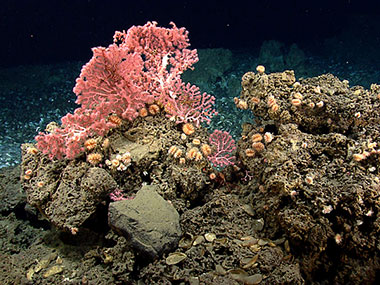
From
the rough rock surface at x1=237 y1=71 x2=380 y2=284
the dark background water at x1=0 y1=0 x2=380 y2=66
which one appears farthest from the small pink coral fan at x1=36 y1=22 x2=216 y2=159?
the dark background water at x1=0 y1=0 x2=380 y2=66

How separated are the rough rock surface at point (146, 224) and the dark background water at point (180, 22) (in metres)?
12.1

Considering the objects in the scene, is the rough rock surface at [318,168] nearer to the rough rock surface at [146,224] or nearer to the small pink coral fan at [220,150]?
the small pink coral fan at [220,150]

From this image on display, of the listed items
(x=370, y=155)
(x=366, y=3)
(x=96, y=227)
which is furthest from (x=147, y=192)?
(x=366, y=3)

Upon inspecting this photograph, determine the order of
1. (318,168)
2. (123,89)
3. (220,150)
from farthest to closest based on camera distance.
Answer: (220,150), (123,89), (318,168)

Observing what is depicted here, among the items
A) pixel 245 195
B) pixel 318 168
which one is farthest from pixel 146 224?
pixel 318 168

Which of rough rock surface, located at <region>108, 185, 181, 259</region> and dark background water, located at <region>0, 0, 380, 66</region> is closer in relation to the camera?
rough rock surface, located at <region>108, 185, 181, 259</region>

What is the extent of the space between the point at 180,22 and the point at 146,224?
13.1m

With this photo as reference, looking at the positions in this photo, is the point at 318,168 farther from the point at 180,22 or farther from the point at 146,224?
the point at 180,22

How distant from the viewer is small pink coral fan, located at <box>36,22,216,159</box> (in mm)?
2797

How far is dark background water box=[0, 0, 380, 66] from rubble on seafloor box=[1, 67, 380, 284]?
1087cm

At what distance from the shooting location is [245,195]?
9.73ft

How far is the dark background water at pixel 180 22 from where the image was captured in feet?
38.2

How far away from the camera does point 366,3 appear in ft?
51.6

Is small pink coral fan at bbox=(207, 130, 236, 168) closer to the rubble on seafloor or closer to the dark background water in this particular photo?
the rubble on seafloor
